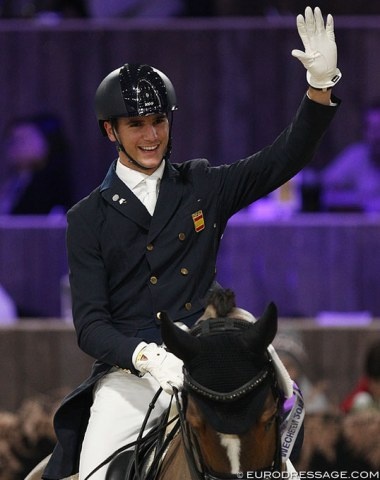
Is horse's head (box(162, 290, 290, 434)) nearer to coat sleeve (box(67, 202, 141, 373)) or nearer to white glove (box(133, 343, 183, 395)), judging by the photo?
white glove (box(133, 343, 183, 395))

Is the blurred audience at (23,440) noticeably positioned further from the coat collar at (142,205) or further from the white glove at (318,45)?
the white glove at (318,45)

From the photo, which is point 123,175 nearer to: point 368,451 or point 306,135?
point 306,135

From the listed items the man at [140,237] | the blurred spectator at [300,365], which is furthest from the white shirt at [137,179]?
the blurred spectator at [300,365]

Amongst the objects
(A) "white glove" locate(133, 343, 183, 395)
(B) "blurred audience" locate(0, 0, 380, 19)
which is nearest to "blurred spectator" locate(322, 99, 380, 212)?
(B) "blurred audience" locate(0, 0, 380, 19)

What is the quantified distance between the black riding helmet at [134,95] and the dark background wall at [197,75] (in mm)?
3794

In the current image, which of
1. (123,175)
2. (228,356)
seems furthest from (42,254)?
(228,356)

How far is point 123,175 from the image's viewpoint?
3.71m

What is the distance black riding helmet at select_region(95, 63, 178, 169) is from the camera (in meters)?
3.56

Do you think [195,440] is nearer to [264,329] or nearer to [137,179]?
[264,329]

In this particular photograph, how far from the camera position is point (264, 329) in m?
2.72

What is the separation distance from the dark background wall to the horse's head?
4771mm

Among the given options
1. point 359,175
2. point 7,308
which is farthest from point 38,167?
point 359,175

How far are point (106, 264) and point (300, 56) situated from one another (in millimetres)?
834

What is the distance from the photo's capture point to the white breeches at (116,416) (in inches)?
137
